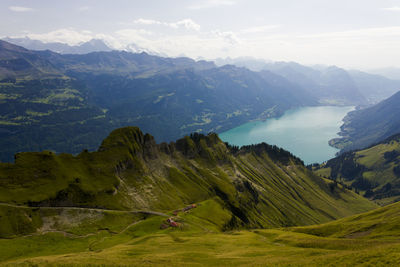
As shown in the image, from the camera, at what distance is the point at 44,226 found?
79.4 m

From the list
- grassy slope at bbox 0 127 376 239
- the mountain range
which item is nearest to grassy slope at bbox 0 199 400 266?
the mountain range

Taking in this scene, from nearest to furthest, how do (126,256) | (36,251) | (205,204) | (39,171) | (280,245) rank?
1. (126,256)
2. (36,251)
3. (280,245)
4. (39,171)
5. (205,204)

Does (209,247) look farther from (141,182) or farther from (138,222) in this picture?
(141,182)

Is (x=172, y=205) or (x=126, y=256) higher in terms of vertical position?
(x=126, y=256)

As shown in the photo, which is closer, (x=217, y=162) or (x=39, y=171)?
(x=39, y=171)

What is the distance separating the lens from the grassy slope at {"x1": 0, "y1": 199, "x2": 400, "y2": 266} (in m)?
48.8

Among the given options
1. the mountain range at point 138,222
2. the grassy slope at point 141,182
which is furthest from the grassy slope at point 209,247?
the grassy slope at point 141,182

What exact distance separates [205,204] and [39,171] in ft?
231

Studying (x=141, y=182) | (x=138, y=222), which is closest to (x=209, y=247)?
(x=138, y=222)

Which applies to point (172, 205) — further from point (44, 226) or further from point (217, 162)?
point (217, 162)

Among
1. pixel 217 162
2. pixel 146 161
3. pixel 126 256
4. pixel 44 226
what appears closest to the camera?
pixel 126 256

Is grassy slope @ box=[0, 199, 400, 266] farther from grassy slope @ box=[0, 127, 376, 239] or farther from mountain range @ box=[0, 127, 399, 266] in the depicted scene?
grassy slope @ box=[0, 127, 376, 239]

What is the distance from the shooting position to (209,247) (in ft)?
232

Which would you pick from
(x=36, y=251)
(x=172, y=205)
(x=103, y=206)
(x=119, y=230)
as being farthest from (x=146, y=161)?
(x=36, y=251)
